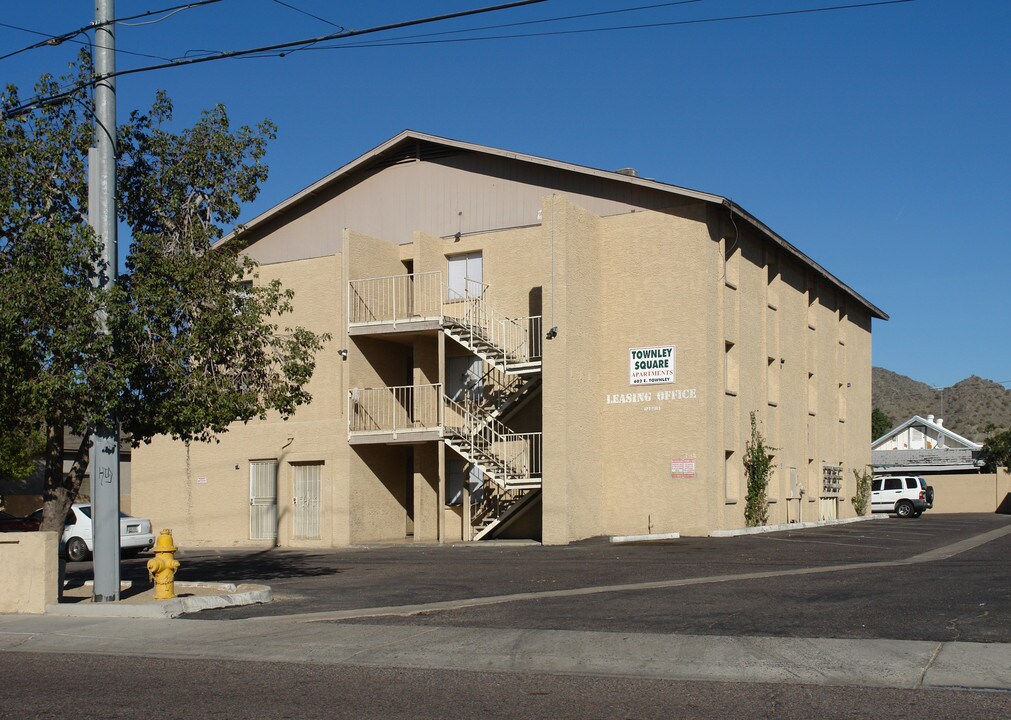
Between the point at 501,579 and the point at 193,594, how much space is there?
4.87m

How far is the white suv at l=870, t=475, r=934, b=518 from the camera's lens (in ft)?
153

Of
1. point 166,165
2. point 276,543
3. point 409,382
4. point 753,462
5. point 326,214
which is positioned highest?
point 326,214

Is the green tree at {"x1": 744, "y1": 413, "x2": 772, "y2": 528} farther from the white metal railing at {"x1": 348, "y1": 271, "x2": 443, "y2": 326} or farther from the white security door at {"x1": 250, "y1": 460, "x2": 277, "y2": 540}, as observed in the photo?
the white security door at {"x1": 250, "y1": 460, "x2": 277, "y2": 540}

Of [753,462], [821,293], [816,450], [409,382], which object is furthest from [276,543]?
[821,293]

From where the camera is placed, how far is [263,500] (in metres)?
30.5

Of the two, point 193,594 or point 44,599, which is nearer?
point 44,599

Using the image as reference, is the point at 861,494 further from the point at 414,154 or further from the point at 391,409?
the point at 414,154

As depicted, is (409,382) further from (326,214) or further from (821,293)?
(821,293)

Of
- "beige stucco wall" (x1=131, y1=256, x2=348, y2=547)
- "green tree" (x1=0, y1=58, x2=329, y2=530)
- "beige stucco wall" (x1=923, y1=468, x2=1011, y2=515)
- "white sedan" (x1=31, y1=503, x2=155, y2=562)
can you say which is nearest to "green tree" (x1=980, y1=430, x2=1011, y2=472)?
"beige stucco wall" (x1=923, y1=468, x2=1011, y2=515)

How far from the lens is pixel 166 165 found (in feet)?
55.6

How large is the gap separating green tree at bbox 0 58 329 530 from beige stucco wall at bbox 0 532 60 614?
1.49 metres

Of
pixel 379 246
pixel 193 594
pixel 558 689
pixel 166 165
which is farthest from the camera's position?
pixel 379 246

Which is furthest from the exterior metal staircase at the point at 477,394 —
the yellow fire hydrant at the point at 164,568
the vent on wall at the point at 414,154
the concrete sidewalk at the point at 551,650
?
the concrete sidewalk at the point at 551,650

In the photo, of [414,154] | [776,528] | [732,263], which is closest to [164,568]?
[414,154]
